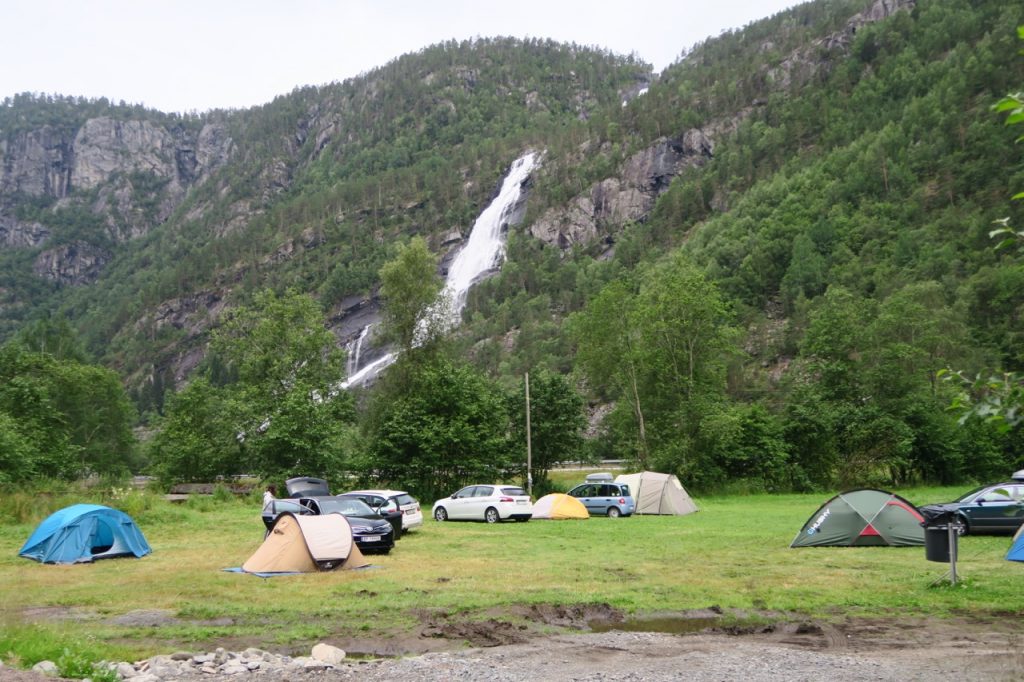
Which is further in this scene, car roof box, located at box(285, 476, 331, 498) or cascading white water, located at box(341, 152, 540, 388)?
cascading white water, located at box(341, 152, 540, 388)

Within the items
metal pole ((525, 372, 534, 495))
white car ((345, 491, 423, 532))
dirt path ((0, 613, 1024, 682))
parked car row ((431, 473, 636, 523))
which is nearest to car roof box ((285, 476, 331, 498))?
parked car row ((431, 473, 636, 523))

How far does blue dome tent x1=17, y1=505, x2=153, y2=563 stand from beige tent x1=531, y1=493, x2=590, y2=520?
15.0 m

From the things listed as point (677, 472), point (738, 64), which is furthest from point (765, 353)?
point (738, 64)

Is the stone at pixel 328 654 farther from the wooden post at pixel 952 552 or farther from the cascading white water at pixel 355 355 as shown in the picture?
the cascading white water at pixel 355 355

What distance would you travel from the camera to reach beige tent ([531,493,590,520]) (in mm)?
28641

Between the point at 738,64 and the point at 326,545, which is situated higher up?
the point at 738,64

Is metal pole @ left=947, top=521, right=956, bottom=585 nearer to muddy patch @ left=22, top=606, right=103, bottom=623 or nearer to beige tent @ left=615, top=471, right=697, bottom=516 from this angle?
muddy patch @ left=22, top=606, right=103, bottom=623

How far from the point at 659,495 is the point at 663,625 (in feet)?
66.7

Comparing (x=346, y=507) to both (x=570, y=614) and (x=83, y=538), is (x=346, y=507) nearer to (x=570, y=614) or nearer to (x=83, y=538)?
(x=83, y=538)

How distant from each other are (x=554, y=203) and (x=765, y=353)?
7153 cm

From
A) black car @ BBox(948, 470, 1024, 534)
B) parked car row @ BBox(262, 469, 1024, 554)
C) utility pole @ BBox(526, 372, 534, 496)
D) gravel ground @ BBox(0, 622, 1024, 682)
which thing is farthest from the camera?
utility pole @ BBox(526, 372, 534, 496)

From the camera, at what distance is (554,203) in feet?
464

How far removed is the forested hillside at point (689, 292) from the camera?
40.0 meters

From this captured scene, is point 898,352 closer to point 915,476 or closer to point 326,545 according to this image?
point 915,476
